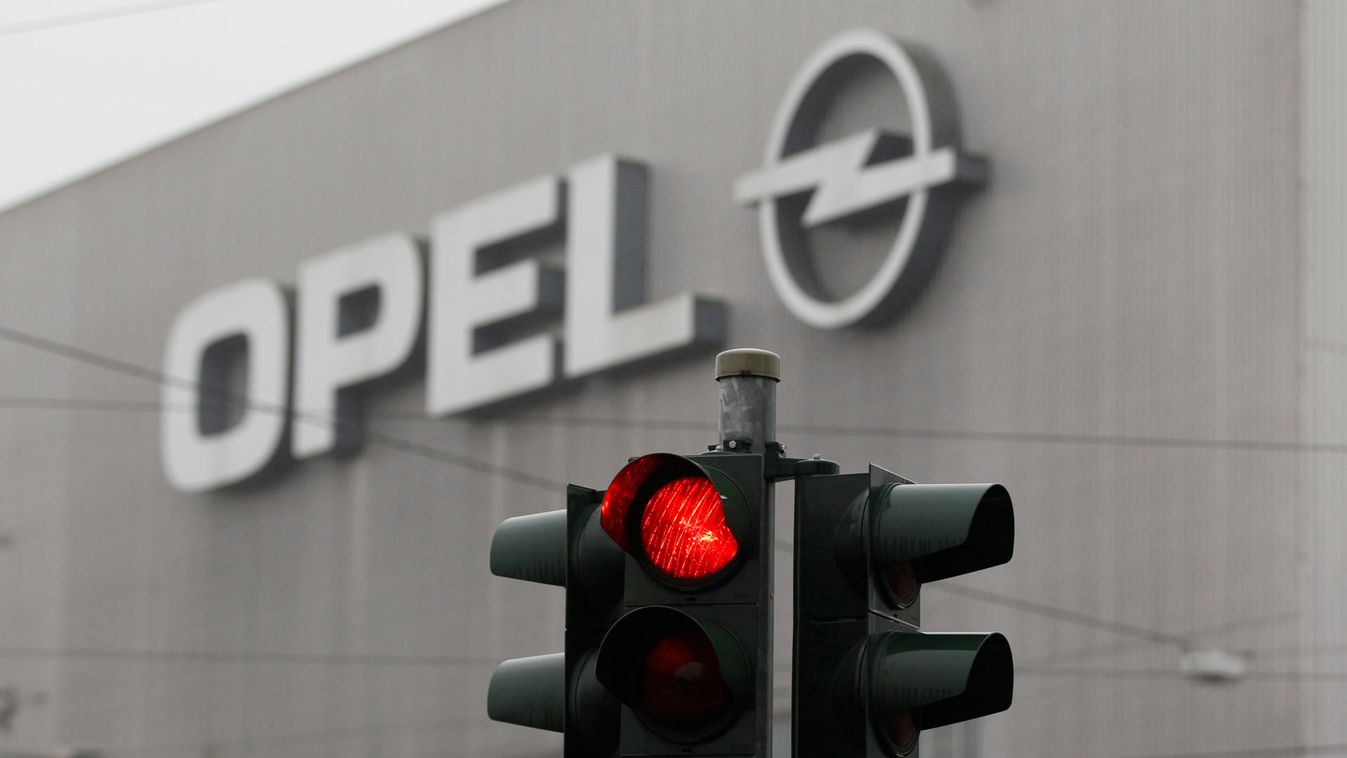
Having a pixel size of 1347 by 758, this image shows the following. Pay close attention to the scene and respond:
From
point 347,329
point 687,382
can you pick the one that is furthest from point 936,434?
point 347,329

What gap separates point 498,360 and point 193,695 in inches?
395

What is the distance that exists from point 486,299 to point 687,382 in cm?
464

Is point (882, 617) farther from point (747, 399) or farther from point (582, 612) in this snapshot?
point (582, 612)

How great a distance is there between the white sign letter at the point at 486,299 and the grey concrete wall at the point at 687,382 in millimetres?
566

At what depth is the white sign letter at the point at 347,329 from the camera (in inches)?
1516

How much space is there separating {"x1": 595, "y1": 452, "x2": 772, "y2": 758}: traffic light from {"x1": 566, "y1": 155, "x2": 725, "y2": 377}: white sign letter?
27.9m

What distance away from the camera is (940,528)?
5.42 metres

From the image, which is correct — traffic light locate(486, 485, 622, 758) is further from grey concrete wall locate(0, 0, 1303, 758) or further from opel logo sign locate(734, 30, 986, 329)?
opel logo sign locate(734, 30, 986, 329)

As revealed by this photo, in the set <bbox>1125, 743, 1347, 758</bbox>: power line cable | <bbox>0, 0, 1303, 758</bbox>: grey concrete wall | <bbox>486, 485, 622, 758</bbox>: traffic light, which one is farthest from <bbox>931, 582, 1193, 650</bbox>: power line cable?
<bbox>486, 485, 622, 758</bbox>: traffic light

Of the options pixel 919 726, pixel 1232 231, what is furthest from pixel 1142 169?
pixel 919 726

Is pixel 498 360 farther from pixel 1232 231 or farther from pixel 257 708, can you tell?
pixel 1232 231

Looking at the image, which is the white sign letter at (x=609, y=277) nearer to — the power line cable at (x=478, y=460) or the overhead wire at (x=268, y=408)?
the power line cable at (x=478, y=460)

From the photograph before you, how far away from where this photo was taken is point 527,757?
113ft

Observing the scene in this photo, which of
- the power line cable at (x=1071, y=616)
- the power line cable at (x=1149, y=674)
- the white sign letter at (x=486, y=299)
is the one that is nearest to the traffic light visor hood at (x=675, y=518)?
the power line cable at (x=1149, y=674)
